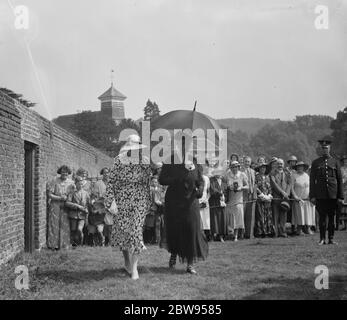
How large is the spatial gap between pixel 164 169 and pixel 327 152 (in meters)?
4.37

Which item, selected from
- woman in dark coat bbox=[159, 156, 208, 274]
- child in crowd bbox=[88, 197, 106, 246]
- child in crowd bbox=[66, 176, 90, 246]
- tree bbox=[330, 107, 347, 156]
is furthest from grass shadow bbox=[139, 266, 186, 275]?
tree bbox=[330, 107, 347, 156]

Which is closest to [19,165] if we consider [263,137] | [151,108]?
[151,108]

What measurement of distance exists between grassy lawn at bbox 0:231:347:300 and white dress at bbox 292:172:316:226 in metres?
2.80

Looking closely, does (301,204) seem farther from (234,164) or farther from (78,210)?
(78,210)

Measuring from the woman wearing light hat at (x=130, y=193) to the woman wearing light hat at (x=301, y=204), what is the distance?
691 centimetres

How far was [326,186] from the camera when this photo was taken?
10781mm

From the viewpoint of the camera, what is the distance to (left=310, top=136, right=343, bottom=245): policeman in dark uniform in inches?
425

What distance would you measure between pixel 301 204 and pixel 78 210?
5.58 metres

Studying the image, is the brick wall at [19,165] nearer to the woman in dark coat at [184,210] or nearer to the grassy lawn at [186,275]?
the grassy lawn at [186,275]

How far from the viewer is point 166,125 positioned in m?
8.09

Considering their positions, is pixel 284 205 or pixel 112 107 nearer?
pixel 284 205

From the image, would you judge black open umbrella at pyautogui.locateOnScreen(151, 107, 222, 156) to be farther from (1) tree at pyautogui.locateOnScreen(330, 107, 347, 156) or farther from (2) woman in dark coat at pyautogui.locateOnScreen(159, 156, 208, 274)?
(1) tree at pyautogui.locateOnScreen(330, 107, 347, 156)
